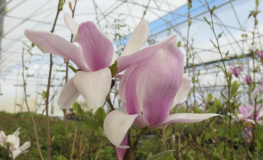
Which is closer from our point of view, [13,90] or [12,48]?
[12,48]

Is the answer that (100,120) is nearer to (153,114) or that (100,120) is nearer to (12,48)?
(153,114)

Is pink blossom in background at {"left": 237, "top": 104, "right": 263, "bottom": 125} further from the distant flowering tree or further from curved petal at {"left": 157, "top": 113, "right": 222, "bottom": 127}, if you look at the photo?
curved petal at {"left": 157, "top": 113, "right": 222, "bottom": 127}

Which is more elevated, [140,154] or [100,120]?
[100,120]

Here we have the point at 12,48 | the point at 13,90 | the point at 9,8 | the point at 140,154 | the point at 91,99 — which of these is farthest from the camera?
the point at 13,90

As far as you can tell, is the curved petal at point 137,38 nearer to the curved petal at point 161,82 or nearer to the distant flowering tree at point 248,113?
the curved petal at point 161,82

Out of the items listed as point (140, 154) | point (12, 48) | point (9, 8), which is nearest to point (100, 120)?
point (140, 154)

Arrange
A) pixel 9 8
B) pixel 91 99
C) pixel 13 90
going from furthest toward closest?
pixel 13 90
pixel 9 8
pixel 91 99

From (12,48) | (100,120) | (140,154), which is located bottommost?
(140,154)

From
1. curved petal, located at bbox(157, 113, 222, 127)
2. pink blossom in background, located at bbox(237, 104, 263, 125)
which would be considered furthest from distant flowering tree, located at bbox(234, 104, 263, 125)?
curved petal, located at bbox(157, 113, 222, 127)

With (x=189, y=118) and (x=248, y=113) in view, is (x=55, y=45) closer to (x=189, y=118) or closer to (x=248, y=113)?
(x=189, y=118)
